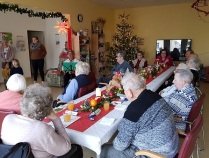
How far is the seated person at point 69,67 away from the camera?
251 inches

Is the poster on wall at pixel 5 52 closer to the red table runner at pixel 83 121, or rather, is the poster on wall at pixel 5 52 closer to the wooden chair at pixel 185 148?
the red table runner at pixel 83 121

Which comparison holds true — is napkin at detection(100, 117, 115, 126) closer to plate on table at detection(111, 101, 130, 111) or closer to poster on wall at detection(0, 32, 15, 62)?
plate on table at detection(111, 101, 130, 111)

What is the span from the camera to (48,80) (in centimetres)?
704

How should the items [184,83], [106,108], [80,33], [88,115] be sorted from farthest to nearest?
1. [80,33]
2. [184,83]
3. [106,108]
4. [88,115]

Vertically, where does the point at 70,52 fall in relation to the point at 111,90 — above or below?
above

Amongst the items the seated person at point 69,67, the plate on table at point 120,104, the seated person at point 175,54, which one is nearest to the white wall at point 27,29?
the seated person at point 69,67

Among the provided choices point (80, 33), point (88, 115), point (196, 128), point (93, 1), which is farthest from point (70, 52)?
point (196, 128)

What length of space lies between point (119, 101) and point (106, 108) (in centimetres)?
33

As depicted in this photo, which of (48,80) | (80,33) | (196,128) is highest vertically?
(80,33)

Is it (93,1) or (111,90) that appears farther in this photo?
(93,1)

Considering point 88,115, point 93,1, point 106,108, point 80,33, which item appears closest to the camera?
point 88,115

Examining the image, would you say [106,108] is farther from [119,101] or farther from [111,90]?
[111,90]

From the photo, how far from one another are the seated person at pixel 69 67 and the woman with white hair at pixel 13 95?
390 cm

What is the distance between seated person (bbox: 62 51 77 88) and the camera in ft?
20.9
